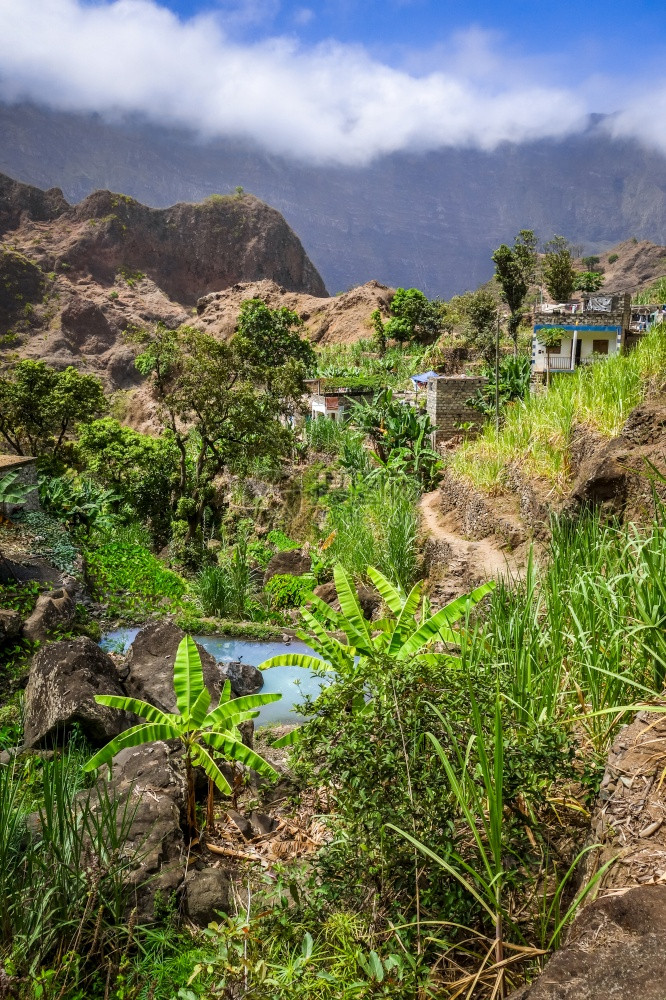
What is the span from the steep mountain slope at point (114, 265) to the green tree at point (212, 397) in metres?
38.5

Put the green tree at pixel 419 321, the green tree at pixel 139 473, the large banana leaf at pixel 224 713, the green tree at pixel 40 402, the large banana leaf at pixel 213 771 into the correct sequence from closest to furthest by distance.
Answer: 1. the large banana leaf at pixel 213 771
2. the large banana leaf at pixel 224 713
3. the green tree at pixel 139 473
4. the green tree at pixel 40 402
5. the green tree at pixel 419 321

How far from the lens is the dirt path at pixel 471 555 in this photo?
765 centimetres

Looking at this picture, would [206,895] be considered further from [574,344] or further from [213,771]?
[574,344]

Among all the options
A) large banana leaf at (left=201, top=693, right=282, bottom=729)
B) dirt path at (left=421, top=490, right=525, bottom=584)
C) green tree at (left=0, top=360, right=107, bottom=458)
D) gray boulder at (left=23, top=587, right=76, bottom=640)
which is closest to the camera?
large banana leaf at (left=201, top=693, right=282, bottom=729)

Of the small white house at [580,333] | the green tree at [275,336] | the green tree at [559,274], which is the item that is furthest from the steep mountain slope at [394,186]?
the small white house at [580,333]

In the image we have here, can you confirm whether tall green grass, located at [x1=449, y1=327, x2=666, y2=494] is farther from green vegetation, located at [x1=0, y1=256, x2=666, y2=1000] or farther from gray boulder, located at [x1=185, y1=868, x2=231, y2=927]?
gray boulder, located at [x1=185, y1=868, x2=231, y2=927]

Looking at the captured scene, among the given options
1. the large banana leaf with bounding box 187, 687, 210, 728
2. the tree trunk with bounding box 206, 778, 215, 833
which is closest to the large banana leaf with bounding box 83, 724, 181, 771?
the large banana leaf with bounding box 187, 687, 210, 728

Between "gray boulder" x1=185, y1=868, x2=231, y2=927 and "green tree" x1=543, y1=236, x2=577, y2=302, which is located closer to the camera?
"gray boulder" x1=185, y1=868, x2=231, y2=927

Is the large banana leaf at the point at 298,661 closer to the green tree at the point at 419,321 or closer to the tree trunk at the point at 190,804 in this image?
the tree trunk at the point at 190,804

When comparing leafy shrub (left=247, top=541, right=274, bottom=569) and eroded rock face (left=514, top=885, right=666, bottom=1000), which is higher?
eroded rock face (left=514, top=885, right=666, bottom=1000)

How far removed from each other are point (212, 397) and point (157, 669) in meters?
9.07

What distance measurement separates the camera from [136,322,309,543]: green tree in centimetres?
1412

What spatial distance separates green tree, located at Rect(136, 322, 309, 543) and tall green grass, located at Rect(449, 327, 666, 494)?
6.21m

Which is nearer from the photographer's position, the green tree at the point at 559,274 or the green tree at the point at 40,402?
the green tree at the point at 40,402
